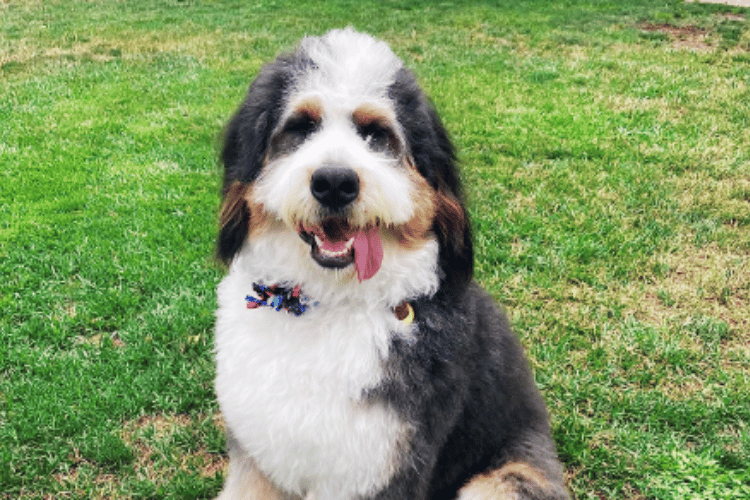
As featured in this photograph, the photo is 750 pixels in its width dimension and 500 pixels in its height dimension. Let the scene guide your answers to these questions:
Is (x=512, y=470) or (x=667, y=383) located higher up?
(x=512, y=470)

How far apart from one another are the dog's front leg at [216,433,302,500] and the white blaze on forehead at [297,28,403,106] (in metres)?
1.46

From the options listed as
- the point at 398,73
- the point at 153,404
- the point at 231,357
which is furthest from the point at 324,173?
the point at 153,404

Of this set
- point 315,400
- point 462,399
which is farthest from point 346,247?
point 462,399

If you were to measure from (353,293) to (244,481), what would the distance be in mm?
985

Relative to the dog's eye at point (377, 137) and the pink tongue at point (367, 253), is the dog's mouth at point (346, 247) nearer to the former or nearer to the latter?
the pink tongue at point (367, 253)

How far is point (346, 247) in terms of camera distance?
1.98 metres

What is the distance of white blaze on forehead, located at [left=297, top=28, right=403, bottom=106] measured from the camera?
76.2 inches

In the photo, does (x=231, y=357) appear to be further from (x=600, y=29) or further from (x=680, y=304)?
(x=600, y=29)

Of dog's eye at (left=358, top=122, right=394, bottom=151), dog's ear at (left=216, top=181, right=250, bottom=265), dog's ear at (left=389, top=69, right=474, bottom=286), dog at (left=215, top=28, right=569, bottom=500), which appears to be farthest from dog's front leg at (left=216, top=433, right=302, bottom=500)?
dog's eye at (left=358, top=122, right=394, bottom=151)

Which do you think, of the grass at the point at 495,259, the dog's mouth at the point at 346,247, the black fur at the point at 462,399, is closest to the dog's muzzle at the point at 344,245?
the dog's mouth at the point at 346,247

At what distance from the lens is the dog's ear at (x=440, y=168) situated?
2049 millimetres

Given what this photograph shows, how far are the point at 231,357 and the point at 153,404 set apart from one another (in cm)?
115

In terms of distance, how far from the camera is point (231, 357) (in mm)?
2215

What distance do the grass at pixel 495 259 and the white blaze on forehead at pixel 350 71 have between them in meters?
0.67
